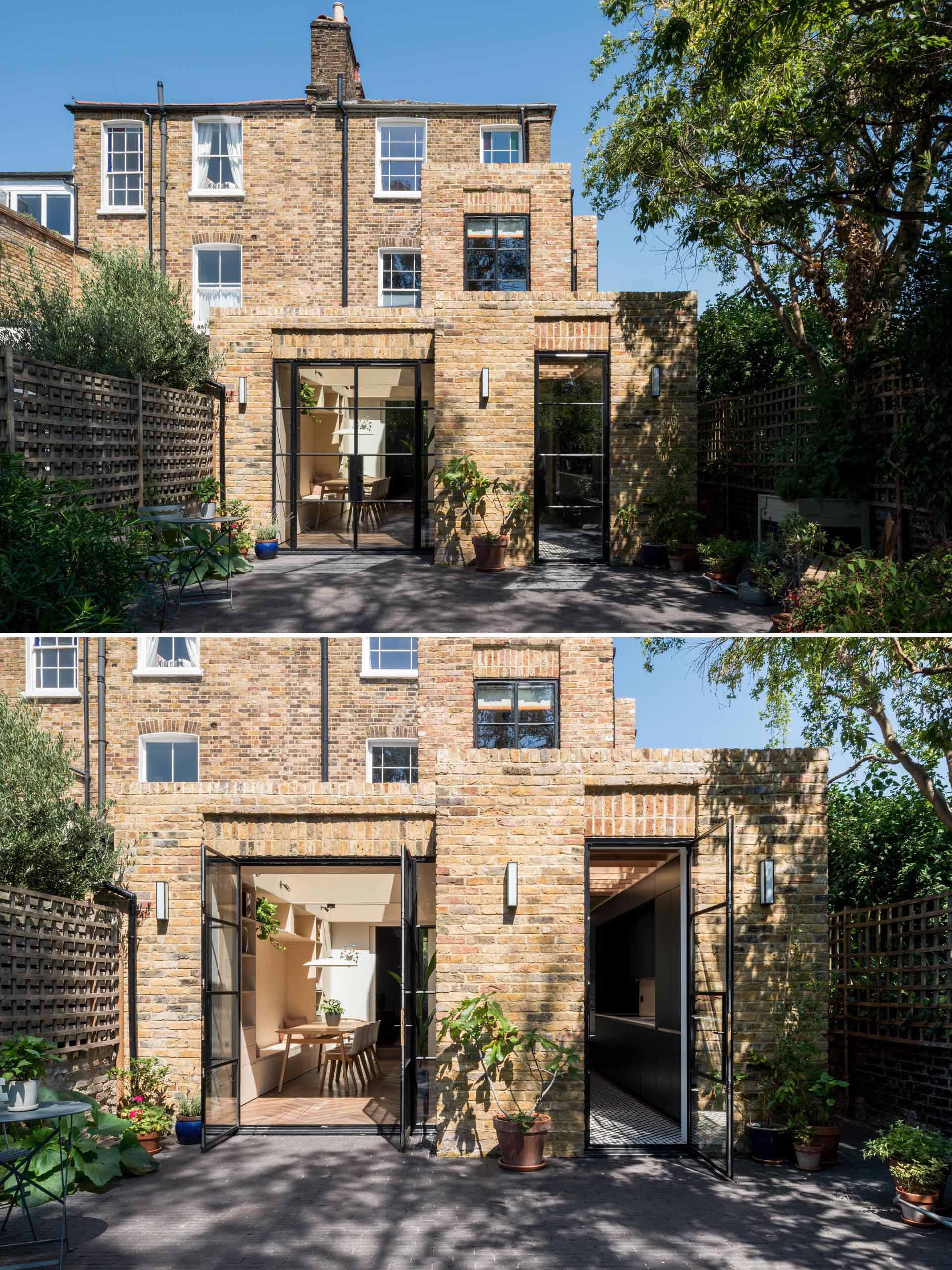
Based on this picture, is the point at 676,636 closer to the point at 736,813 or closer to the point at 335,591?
the point at 736,813

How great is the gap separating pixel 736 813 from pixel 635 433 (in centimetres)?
603

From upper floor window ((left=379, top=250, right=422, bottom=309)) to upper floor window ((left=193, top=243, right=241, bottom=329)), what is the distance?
110 inches

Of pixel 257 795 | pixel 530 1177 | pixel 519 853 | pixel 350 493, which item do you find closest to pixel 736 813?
pixel 519 853

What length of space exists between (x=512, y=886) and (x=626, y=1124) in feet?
9.81

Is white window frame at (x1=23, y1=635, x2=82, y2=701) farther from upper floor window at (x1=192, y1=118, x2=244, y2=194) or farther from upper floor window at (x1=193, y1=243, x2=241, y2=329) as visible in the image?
upper floor window at (x1=192, y1=118, x2=244, y2=194)

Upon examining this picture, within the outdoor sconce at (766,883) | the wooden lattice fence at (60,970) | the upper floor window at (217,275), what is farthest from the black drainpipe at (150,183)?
the outdoor sconce at (766,883)

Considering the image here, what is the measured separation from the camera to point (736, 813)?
8.55m

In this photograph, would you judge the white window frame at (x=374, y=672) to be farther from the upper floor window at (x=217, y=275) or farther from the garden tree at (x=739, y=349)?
the upper floor window at (x=217, y=275)

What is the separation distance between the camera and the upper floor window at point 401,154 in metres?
20.7

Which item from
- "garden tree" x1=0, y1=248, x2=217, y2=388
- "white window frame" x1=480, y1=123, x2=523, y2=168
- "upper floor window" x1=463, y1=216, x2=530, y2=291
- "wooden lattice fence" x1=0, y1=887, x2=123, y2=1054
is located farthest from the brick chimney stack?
"wooden lattice fence" x1=0, y1=887, x2=123, y2=1054

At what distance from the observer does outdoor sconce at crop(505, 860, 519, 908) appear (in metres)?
8.17

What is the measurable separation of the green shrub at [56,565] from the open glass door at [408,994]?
2.90 metres

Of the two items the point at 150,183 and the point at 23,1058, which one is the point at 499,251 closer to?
the point at 150,183

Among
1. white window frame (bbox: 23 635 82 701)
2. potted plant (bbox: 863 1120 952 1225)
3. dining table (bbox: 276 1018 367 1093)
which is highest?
white window frame (bbox: 23 635 82 701)
